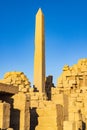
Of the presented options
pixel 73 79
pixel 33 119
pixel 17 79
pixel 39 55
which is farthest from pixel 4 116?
pixel 17 79

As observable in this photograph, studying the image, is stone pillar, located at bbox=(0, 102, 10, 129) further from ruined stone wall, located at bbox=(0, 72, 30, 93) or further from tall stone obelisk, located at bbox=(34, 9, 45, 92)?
ruined stone wall, located at bbox=(0, 72, 30, 93)

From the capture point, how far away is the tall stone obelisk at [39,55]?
2838 centimetres

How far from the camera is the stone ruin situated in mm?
15922

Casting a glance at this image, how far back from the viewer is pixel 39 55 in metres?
29.0

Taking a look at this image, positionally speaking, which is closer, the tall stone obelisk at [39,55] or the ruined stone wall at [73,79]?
the ruined stone wall at [73,79]

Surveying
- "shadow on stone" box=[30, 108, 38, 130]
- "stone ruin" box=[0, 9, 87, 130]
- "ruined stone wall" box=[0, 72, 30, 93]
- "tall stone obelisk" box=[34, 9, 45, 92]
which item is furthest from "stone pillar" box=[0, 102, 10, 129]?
"ruined stone wall" box=[0, 72, 30, 93]

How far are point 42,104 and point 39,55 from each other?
9.32m

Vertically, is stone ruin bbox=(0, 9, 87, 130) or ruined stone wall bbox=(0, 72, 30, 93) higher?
ruined stone wall bbox=(0, 72, 30, 93)

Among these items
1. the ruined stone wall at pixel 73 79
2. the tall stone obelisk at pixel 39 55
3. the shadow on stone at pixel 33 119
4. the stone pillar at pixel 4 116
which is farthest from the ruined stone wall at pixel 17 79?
the stone pillar at pixel 4 116

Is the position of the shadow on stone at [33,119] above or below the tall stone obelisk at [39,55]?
below

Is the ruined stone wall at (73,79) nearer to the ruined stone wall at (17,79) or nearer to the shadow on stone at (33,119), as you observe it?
the ruined stone wall at (17,79)

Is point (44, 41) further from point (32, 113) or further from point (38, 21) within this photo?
point (32, 113)

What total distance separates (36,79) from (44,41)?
3.99 metres

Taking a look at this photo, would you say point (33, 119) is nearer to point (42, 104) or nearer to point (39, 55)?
point (42, 104)
